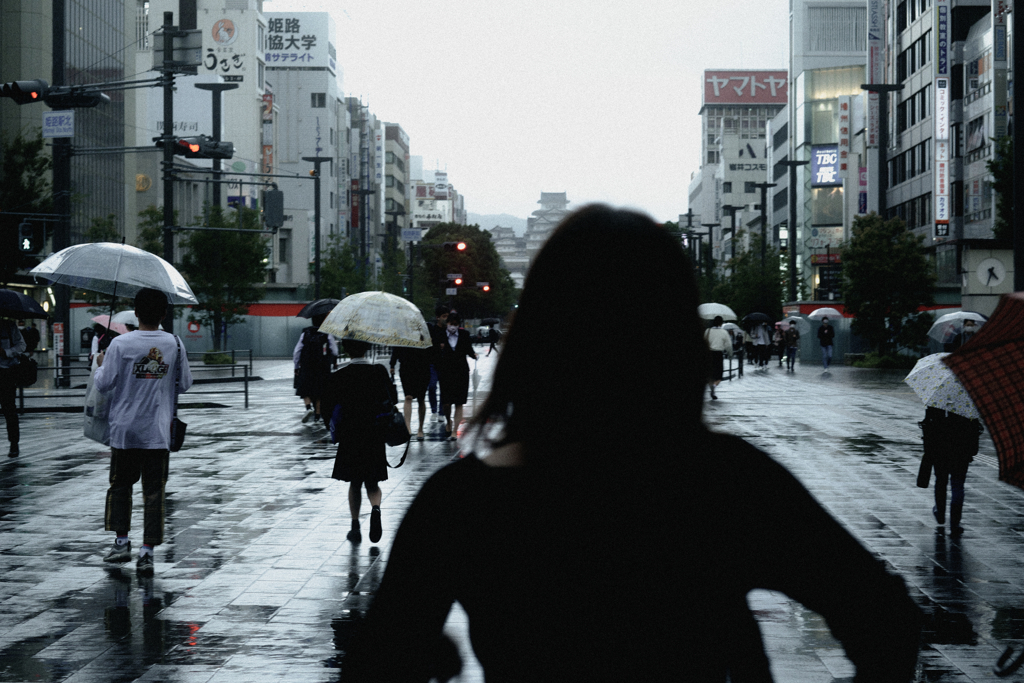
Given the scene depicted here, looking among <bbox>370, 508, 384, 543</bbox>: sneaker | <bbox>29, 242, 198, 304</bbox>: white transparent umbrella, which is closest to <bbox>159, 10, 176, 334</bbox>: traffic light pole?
<bbox>29, 242, 198, 304</bbox>: white transparent umbrella

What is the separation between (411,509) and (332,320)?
30.3ft

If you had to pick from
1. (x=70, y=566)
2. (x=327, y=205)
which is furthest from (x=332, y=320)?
(x=327, y=205)

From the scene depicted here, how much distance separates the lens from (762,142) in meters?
133

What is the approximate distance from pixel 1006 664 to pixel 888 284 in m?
38.4

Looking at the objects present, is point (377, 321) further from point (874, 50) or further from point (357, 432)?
point (874, 50)

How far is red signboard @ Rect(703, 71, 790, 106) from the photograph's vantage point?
159500mm

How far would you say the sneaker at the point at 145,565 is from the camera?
7.62 m

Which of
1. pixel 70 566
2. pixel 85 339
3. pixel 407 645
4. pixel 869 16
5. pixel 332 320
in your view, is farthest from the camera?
pixel 869 16

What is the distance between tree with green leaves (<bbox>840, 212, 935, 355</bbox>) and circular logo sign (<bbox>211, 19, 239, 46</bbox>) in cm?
5301

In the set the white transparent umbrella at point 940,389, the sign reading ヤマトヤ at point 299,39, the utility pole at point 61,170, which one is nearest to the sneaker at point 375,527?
the white transparent umbrella at point 940,389

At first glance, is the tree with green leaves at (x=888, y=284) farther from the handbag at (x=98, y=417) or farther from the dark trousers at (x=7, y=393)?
the handbag at (x=98, y=417)

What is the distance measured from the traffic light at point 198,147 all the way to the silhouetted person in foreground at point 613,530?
880 inches

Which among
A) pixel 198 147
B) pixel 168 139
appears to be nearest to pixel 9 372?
pixel 168 139

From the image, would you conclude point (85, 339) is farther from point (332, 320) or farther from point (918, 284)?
point (332, 320)
